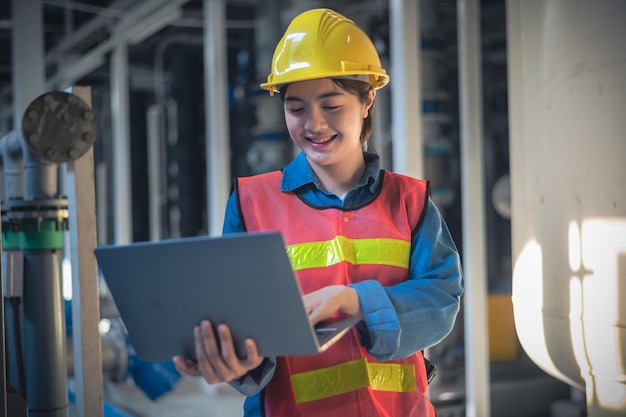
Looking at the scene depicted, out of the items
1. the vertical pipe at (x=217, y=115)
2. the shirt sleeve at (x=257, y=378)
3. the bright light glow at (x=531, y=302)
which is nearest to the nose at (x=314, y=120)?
the shirt sleeve at (x=257, y=378)

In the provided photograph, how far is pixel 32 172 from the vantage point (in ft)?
5.55

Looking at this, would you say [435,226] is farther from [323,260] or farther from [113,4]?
[113,4]

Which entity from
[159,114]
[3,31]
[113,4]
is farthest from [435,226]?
[159,114]

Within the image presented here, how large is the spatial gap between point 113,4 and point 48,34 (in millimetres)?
1710

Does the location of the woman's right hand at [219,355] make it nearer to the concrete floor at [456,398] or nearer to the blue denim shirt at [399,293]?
the blue denim shirt at [399,293]

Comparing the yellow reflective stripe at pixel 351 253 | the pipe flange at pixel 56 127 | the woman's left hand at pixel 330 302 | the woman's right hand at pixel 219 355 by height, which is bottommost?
the woman's right hand at pixel 219 355

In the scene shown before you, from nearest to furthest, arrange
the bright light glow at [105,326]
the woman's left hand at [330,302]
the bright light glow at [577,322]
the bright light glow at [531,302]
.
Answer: the woman's left hand at [330,302] → the bright light glow at [577,322] → the bright light glow at [531,302] → the bright light glow at [105,326]

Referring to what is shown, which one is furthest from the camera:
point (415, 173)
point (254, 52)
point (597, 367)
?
point (254, 52)

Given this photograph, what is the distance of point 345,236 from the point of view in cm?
122

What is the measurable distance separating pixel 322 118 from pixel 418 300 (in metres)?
0.33

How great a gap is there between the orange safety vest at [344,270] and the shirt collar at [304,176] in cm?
2

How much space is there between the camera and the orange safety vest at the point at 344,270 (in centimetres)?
118

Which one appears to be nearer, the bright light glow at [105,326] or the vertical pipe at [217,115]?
the bright light glow at [105,326]

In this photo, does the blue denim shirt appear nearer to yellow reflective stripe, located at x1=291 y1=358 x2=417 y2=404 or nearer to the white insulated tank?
yellow reflective stripe, located at x1=291 y1=358 x2=417 y2=404
